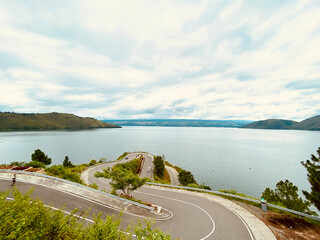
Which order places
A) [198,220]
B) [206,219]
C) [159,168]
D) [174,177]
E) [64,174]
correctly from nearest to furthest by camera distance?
[198,220]
[206,219]
[64,174]
[159,168]
[174,177]

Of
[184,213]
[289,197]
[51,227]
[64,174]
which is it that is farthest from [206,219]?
[64,174]

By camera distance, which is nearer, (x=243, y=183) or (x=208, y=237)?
(x=208, y=237)

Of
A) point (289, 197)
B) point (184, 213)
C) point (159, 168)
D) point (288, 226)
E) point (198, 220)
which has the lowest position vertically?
point (159, 168)

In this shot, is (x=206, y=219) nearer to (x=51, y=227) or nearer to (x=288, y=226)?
(x=288, y=226)

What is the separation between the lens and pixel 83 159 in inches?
3521

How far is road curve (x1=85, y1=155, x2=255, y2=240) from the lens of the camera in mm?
14820

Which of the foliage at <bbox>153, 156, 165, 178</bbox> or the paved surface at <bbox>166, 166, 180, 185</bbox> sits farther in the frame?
the foliage at <bbox>153, 156, 165, 178</bbox>

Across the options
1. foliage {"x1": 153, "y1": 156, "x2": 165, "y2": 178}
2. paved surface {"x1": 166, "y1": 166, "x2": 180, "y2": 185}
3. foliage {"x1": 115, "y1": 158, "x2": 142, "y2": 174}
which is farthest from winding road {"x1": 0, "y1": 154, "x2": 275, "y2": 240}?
paved surface {"x1": 166, "y1": 166, "x2": 180, "y2": 185}

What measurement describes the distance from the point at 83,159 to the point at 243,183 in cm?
8586

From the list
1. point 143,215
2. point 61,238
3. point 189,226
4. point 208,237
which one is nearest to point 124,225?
point 143,215

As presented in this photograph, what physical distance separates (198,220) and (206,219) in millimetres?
1011

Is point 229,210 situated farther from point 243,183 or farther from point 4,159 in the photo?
point 4,159

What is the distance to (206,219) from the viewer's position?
17.4m

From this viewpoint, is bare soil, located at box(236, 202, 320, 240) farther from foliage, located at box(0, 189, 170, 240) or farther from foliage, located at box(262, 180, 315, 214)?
foliage, located at box(0, 189, 170, 240)
